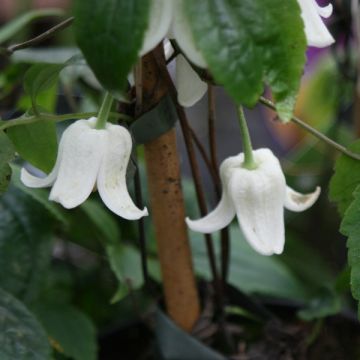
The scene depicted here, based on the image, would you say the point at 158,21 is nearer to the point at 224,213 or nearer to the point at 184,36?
the point at 184,36

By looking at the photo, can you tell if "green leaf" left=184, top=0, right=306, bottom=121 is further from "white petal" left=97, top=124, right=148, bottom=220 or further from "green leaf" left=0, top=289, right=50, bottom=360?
"green leaf" left=0, top=289, right=50, bottom=360

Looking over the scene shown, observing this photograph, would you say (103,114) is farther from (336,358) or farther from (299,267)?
(299,267)

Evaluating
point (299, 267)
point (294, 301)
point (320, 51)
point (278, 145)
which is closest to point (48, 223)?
point (294, 301)

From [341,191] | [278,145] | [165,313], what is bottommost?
[278,145]

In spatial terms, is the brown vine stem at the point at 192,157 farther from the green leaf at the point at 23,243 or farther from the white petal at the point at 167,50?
the green leaf at the point at 23,243

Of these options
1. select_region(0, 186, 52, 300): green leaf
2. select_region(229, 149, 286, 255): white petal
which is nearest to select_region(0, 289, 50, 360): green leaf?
select_region(0, 186, 52, 300): green leaf

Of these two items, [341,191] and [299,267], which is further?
Result: [299,267]
